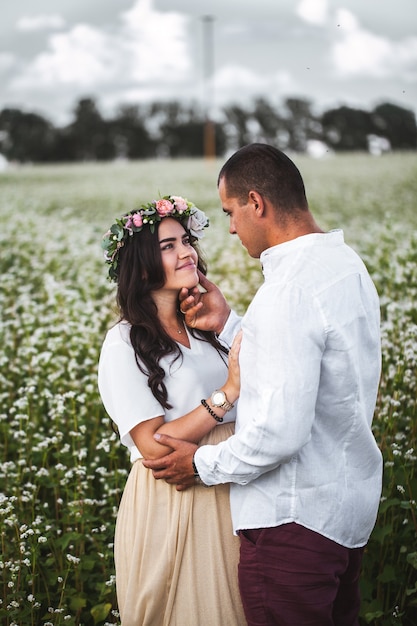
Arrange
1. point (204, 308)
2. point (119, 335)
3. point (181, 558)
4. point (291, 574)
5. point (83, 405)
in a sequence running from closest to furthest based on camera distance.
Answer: point (291, 574), point (181, 558), point (119, 335), point (204, 308), point (83, 405)

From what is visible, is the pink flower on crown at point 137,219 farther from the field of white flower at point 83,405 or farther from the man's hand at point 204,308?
the field of white flower at point 83,405

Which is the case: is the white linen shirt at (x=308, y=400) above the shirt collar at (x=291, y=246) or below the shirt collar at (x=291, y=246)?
below

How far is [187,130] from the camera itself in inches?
1955

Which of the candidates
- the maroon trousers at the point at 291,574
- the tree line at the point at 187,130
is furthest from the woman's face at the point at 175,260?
the tree line at the point at 187,130

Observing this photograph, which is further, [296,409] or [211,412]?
[211,412]

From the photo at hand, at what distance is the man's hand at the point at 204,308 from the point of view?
3.39m

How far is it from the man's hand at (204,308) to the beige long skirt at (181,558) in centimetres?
54

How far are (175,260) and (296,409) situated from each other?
1.12 metres

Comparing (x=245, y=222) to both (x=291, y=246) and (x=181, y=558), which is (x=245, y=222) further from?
(x=181, y=558)

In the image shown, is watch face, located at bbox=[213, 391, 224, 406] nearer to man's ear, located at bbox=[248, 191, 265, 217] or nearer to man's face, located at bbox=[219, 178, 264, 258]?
man's face, located at bbox=[219, 178, 264, 258]

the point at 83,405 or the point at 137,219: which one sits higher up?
the point at 137,219

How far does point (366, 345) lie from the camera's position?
8.71 ft

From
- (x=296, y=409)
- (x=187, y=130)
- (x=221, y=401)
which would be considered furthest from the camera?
(x=187, y=130)

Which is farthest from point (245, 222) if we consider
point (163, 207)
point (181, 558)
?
point (181, 558)
